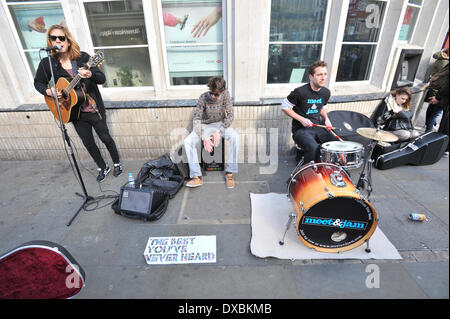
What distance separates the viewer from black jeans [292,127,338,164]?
3.32 m

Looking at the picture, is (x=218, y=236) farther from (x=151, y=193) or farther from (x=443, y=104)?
(x=443, y=104)

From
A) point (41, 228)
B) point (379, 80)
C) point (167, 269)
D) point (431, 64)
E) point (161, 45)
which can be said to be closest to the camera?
point (167, 269)

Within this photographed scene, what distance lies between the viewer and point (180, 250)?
2.61 meters

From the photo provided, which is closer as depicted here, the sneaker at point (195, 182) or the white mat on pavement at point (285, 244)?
the white mat on pavement at point (285, 244)

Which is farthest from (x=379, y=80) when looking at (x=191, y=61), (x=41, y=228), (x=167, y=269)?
(x=41, y=228)

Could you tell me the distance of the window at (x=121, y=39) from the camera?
13.7ft

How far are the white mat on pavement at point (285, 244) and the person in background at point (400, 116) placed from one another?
7.39 ft

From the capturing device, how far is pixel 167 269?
2.44 meters

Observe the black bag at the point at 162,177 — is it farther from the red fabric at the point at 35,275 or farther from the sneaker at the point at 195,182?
the red fabric at the point at 35,275

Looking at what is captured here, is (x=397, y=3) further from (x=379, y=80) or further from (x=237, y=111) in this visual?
(x=237, y=111)

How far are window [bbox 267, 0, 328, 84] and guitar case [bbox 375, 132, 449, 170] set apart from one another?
215 cm

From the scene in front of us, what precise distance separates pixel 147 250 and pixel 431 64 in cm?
768

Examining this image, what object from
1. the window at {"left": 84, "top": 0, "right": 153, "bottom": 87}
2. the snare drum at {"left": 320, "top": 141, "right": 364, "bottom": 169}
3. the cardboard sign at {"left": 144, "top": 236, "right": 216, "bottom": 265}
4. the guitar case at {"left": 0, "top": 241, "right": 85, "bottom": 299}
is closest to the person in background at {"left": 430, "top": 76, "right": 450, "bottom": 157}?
the snare drum at {"left": 320, "top": 141, "right": 364, "bottom": 169}

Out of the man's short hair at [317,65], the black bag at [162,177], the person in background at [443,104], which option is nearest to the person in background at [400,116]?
the person in background at [443,104]
